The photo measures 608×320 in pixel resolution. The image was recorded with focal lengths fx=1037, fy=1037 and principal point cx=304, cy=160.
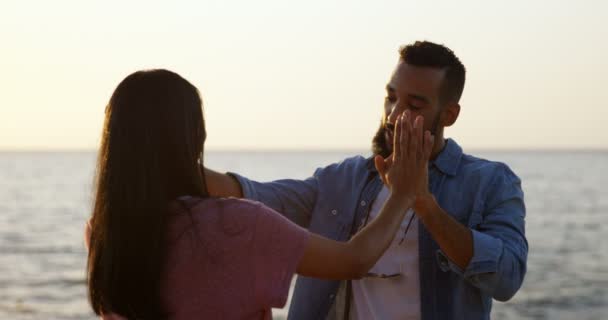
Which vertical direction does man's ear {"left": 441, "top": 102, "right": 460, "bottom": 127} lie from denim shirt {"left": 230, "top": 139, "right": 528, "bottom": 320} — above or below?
above

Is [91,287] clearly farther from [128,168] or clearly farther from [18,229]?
[18,229]

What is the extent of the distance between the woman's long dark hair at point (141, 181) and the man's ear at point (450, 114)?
1702 mm

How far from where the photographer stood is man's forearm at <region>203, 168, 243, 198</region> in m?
4.36

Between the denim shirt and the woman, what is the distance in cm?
106

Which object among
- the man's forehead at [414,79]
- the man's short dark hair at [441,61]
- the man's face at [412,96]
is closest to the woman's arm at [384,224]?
the man's face at [412,96]

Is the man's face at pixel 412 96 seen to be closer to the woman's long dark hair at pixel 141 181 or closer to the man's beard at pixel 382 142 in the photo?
the man's beard at pixel 382 142

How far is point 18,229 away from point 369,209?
2877cm

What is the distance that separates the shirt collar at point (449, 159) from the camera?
4.59 metres

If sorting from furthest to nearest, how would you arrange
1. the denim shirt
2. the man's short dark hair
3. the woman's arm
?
the man's short dark hair < the denim shirt < the woman's arm

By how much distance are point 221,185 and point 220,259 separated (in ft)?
3.79

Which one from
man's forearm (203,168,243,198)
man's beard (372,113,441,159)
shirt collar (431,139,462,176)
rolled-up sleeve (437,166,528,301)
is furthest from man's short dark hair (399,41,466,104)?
man's forearm (203,168,243,198)

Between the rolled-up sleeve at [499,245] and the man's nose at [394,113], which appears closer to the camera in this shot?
the rolled-up sleeve at [499,245]

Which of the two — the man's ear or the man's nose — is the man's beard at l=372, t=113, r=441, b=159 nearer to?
the man's nose

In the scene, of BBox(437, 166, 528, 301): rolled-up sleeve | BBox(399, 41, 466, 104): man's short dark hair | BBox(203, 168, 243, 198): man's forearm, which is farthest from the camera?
BBox(399, 41, 466, 104): man's short dark hair
